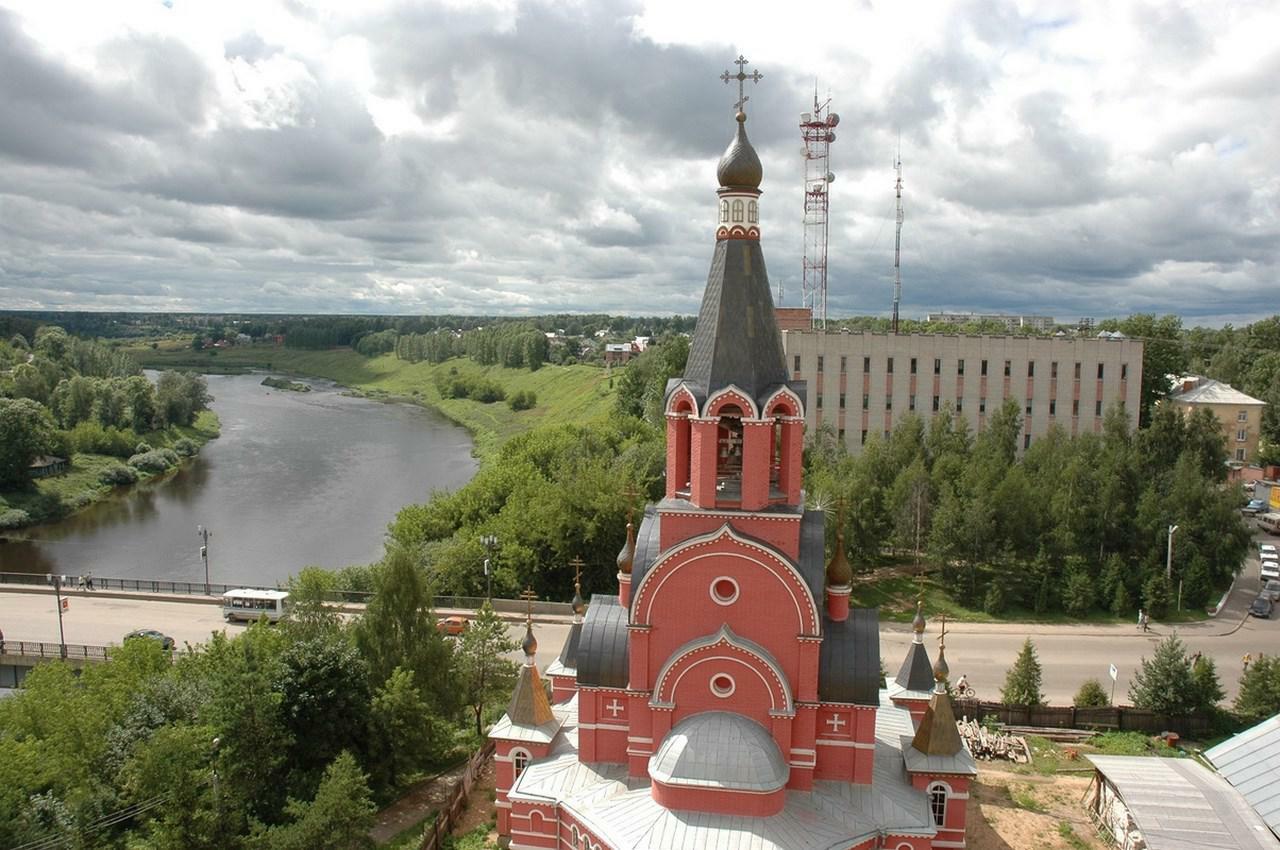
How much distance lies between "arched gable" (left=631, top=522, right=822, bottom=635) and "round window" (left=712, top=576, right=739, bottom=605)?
0.50 m

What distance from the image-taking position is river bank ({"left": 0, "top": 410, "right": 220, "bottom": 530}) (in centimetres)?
5436

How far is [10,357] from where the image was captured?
9938 cm

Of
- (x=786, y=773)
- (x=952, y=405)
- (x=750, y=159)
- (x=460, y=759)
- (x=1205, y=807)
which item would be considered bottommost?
(x=460, y=759)

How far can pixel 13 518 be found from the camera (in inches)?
2060

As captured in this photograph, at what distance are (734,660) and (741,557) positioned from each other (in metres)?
1.96

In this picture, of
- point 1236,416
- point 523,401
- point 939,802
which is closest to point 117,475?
point 523,401

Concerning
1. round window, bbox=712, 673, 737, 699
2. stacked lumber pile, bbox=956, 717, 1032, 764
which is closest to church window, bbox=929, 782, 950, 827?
round window, bbox=712, 673, 737, 699

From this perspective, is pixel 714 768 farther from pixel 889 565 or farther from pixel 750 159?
pixel 889 565

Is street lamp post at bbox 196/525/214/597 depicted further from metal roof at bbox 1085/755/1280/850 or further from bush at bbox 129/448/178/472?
metal roof at bbox 1085/755/1280/850

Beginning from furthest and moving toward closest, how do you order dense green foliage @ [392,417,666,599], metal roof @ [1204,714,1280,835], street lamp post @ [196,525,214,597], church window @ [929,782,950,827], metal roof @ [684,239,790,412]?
street lamp post @ [196,525,214,597]
dense green foliage @ [392,417,666,599]
church window @ [929,782,950,827]
metal roof @ [1204,714,1280,835]
metal roof @ [684,239,790,412]

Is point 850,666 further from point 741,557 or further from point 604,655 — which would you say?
point 604,655

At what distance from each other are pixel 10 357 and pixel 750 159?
11477 cm

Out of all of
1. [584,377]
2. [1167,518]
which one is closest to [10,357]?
[584,377]

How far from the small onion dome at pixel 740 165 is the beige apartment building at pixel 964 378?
31136mm
